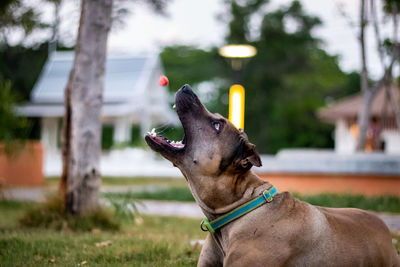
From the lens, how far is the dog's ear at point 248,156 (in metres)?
3.43

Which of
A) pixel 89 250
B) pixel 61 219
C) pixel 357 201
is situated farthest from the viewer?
pixel 357 201

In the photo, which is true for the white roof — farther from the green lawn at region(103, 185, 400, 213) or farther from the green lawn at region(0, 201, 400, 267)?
the green lawn at region(0, 201, 400, 267)

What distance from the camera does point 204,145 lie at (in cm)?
356

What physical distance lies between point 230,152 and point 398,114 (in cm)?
1066

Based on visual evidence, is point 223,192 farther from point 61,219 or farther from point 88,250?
point 61,219

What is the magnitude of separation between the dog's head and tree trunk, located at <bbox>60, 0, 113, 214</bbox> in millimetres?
3184

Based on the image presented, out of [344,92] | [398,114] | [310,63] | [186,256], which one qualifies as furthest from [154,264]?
[344,92]

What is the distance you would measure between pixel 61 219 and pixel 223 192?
12.5ft

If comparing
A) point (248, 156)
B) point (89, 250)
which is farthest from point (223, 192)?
point (89, 250)

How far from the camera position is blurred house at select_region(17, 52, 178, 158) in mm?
24297

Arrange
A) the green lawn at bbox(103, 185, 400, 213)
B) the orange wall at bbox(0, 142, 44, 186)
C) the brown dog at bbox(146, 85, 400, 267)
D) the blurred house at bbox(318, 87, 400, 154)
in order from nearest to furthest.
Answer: the brown dog at bbox(146, 85, 400, 267), the green lawn at bbox(103, 185, 400, 213), the orange wall at bbox(0, 142, 44, 186), the blurred house at bbox(318, 87, 400, 154)

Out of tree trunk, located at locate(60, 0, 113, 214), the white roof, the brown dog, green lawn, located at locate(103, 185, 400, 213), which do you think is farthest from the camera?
the white roof

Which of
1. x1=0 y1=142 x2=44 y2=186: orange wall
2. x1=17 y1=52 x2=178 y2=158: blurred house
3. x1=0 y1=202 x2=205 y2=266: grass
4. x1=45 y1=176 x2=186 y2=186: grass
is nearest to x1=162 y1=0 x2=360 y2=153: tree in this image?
x1=17 y1=52 x2=178 y2=158: blurred house

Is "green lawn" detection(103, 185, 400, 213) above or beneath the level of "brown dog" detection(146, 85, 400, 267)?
beneath
